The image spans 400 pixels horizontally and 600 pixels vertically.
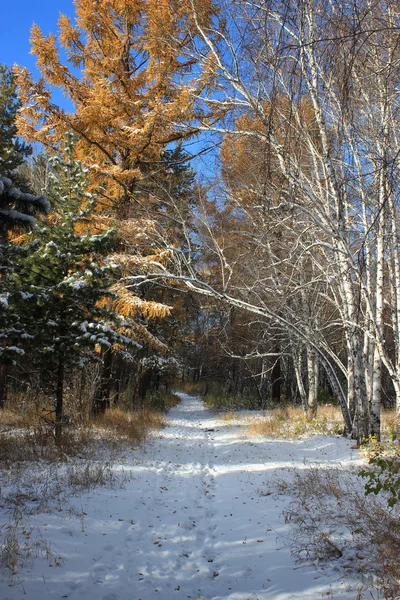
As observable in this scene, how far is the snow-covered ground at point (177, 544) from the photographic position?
10.0 feet

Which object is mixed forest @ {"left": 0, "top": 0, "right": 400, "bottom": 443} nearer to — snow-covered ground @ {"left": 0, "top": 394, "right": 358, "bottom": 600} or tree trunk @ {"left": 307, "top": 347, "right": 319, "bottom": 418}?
tree trunk @ {"left": 307, "top": 347, "right": 319, "bottom": 418}

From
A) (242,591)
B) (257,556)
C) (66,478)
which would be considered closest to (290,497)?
(257,556)

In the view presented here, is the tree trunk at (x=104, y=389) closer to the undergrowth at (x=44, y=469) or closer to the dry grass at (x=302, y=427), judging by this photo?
the undergrowth at (x=44, y=469)

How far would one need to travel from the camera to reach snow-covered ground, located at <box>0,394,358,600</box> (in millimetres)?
3059

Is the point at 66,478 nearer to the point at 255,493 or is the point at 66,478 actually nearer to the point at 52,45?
the point at 255,493

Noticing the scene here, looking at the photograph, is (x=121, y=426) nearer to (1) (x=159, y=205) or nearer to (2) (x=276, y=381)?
(1) (x=159, y=205)

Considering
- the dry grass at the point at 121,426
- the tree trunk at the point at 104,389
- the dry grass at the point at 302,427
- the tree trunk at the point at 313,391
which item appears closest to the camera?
the dry grass at the point at 121,426

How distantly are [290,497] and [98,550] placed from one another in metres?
2.73

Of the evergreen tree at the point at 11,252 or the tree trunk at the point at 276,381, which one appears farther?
the tree trunk at the point at 276,381

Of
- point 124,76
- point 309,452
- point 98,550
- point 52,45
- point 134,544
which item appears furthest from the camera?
point 124,76

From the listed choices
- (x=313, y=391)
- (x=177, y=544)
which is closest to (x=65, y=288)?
(x=177, y=544)

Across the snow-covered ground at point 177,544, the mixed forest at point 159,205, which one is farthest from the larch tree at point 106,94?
the snow-covered ground at point 177,544

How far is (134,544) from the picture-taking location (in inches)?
155

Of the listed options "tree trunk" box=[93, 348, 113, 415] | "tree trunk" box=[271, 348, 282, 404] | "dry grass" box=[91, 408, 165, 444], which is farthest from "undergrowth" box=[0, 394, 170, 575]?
"tree trunk" box=[271, 348, 282, 404]
